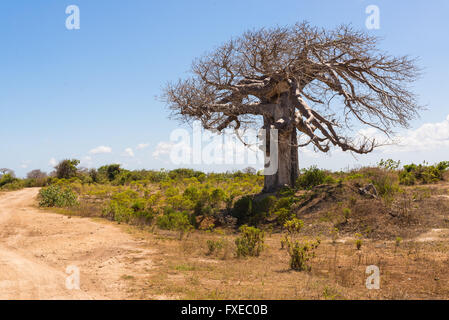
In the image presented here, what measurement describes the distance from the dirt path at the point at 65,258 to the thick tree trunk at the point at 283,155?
21.7 ft

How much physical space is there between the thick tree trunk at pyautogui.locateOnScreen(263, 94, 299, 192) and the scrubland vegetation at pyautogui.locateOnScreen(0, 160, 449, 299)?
55cm

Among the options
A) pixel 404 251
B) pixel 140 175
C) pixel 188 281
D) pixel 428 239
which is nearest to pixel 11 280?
pixel 188 281

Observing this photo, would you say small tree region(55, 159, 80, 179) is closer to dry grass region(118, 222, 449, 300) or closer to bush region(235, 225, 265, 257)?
dry grass region(118, 222, 449, 300)

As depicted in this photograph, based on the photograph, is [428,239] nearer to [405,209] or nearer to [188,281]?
[405,209]

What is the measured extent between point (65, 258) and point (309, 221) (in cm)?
715

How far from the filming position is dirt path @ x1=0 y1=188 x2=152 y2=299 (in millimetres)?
5059

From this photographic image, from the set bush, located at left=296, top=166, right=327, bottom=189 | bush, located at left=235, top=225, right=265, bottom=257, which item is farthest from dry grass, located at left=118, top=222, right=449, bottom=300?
bush, located at left=296, top=166, right=327, bottom=189

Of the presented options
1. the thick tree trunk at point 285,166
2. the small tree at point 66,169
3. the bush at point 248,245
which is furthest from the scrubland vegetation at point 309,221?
the small tree at point 66,169

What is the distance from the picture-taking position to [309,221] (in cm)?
1135

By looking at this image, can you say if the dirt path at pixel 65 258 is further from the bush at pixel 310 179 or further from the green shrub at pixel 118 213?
the bush at pixel 310 179

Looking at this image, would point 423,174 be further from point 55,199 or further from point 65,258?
point 55,199

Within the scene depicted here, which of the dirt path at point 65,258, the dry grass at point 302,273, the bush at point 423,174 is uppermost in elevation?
the bush at point 423,174

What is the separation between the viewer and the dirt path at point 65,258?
506cm

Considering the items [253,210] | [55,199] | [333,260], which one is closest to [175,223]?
[253,210]
